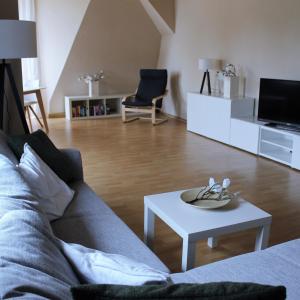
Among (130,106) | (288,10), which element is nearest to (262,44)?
(288,10)

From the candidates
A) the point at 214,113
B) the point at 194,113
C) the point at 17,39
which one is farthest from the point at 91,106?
the point at 17,39

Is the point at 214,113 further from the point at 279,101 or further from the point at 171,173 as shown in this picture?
the point at 171,173

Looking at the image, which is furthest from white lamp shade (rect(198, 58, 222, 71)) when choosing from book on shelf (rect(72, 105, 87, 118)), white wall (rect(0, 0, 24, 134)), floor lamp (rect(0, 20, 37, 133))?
floor lamp (rect(0, 20, 37, 133))

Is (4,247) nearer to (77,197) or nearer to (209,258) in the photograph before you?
(77,197)

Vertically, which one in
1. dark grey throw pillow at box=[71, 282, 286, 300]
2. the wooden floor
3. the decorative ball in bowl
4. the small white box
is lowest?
the wooden floor

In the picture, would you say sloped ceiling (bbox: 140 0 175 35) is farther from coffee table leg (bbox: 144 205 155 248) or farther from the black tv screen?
coffee table leg (bbox: 144 205 155 248)

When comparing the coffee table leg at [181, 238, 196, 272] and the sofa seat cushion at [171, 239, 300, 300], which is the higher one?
the sofa seat cushion at [171, 239, 300, 300]

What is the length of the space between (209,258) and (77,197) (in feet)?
3.00

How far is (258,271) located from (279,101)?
3.45m

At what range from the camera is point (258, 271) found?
5.21 feet

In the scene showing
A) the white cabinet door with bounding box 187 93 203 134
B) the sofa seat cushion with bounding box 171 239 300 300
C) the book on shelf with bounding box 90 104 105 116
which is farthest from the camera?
the book on shelf with bounding box 90 104 105 116

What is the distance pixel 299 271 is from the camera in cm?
159

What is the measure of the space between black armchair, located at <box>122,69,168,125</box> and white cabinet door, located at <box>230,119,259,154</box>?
1.85 m

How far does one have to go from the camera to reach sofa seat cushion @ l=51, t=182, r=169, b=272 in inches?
68.3
